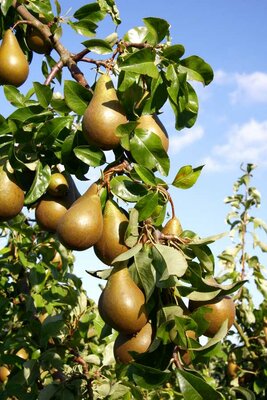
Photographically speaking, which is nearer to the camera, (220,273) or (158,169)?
(158,169)

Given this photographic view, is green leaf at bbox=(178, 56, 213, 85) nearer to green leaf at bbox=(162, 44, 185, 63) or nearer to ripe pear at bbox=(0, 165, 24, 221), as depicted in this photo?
green leaf at bbox=(162, 44, 185, 63)

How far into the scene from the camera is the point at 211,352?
146cm

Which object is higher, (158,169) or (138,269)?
(158,169)

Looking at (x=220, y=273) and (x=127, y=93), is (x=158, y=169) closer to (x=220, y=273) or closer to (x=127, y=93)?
(x=127, y=93)

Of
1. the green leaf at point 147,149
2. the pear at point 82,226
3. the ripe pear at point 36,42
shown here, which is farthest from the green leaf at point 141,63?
the ripe pear at point 36,42

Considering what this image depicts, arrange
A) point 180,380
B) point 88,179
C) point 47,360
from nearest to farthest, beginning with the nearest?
point 180,380, point 88,179, point 47,360

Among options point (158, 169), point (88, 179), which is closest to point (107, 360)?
point (88, 179)

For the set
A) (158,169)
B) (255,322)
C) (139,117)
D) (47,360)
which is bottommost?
(255,322)

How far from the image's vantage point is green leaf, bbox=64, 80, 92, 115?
66.9 inches

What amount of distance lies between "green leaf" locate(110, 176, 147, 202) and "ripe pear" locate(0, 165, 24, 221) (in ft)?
1.16

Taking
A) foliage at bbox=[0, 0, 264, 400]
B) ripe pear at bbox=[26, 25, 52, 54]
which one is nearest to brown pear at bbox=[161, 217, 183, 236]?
foliage at bbox=[0, 0, 264, 400]

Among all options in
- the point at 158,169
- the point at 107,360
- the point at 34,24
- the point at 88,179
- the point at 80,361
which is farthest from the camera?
the point at 107,360

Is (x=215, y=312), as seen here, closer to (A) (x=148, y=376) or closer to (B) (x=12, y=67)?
(A) (x=148, y=376)

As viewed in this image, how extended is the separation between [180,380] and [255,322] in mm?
3752
